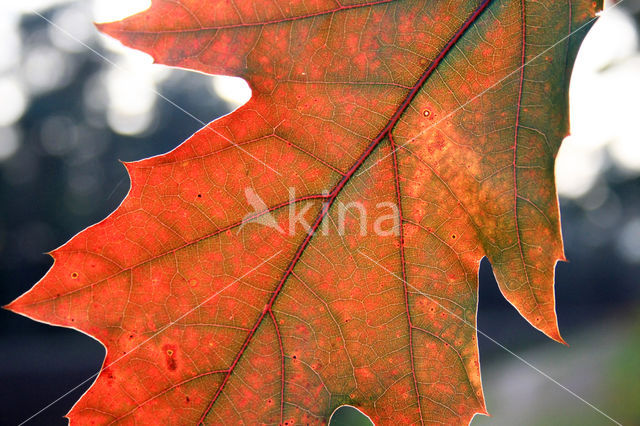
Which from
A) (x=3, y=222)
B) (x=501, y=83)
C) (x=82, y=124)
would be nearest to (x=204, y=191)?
(x=501, y=83)

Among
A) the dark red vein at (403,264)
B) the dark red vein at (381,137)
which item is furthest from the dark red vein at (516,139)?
the dark red vein at (403,264)

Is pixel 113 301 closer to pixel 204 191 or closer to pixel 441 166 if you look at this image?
pixel 204 191

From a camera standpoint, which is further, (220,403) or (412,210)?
(412,210)

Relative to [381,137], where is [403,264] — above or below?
below

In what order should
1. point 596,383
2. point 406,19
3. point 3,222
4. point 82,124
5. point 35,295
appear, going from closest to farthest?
point 35,295 < point 406,19 < point 596,383 < point 3,222 < point 82,124

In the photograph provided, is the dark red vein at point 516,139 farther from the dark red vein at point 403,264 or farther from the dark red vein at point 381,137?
the dark red vein at point 403,264

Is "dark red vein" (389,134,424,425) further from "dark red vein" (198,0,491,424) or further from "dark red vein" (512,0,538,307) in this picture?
"dark red vein" (512,0,538,307)

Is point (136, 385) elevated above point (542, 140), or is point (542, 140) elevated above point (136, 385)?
point (542, 140)

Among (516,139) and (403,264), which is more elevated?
(516,139)

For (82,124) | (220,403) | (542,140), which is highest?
(82,124)

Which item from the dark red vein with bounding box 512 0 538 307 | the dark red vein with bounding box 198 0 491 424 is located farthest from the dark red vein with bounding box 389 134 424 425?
the dark red vein with bounding box 512 0 538 307

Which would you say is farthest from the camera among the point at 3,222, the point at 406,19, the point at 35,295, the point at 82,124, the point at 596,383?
the point at 82,124
